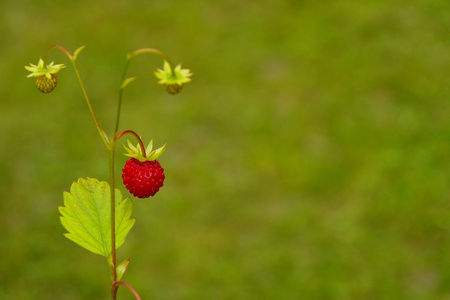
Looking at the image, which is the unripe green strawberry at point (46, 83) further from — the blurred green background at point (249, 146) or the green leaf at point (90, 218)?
the blurred green background at point (249, 146)

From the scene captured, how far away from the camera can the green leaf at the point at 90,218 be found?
72cm

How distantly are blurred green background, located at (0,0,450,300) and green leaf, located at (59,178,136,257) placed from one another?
232 centimetres

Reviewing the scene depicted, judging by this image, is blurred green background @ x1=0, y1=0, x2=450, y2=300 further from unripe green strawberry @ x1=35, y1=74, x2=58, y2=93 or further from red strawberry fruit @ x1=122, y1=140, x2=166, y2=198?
unripe green strawberry @ x1=35, y1=74, x2=58, y2=93

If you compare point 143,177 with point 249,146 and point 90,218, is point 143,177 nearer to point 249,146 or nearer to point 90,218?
point 90,218

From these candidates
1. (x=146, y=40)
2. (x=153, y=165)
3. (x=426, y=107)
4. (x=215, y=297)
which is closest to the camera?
(x=153, y=165)

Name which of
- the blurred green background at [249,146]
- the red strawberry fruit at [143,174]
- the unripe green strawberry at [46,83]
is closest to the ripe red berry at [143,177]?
the red strawberry fruit at [143,174]

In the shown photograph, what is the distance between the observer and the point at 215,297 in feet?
9.73

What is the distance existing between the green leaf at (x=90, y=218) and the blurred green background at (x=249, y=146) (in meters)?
2.32

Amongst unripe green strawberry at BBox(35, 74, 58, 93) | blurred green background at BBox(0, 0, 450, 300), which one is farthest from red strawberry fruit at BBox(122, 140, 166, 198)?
blurred green background at BBox(0, 0, 450, 300)

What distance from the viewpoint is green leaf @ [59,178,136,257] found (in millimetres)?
723

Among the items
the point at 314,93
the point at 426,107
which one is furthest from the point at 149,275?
the point at 426,107

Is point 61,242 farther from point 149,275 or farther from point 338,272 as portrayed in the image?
point 338,272

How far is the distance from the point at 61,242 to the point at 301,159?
1395 mm

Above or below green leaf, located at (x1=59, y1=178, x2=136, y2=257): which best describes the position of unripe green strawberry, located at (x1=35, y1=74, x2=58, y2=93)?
above
